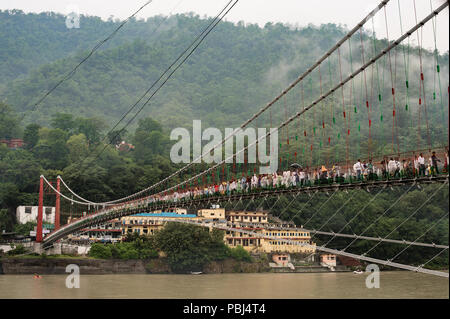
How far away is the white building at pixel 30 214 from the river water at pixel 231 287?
1249 centimetres

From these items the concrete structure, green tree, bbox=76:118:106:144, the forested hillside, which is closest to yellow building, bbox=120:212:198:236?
the concrete structure

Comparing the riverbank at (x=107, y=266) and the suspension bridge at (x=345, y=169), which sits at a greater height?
the suspension bridge at (x=345, y=169)

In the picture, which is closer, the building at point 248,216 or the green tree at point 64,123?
the building at point 248,216

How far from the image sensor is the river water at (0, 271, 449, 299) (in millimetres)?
24000

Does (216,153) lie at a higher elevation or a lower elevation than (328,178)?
higher

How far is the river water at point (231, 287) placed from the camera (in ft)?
78.7

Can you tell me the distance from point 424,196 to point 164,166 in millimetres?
25382

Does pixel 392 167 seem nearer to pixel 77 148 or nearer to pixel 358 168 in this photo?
pixel 358 168

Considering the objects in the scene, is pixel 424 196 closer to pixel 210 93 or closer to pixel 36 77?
pixel 210 93

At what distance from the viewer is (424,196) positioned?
34344mm

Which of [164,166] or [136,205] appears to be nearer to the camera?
[136,205]

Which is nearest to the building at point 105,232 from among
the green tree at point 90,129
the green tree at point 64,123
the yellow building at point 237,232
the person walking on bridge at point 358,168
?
the yellow building at point 237,232

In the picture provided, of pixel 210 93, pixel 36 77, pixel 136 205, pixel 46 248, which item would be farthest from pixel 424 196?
pixel 36 77

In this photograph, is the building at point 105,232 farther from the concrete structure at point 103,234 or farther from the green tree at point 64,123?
the green tree at point 64,123
